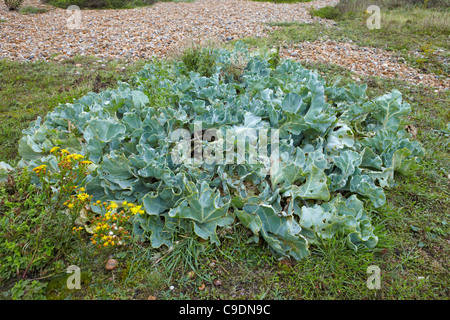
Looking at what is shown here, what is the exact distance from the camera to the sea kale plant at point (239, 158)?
1.98 meters

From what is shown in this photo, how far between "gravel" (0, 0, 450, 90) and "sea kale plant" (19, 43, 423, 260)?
209cm

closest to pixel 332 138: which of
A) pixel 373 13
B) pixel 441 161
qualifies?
pixel 441 161

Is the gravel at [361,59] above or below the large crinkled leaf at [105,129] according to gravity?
above

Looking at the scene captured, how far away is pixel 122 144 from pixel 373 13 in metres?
8.61

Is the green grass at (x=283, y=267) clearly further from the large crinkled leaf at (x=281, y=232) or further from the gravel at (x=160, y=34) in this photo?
the gravel at (x=160, y=34)

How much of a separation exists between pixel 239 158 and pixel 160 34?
234 inches

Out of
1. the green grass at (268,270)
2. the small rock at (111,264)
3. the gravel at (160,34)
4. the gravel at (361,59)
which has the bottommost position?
the green grass at (268,270)

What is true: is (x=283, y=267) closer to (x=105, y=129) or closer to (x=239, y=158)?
(x=239, y=158)

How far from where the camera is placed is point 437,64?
199 inches

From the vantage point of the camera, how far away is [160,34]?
6.90 meters

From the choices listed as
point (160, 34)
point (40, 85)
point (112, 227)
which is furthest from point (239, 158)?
point (160, 34)

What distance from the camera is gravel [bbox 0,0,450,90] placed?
5152 millimetres

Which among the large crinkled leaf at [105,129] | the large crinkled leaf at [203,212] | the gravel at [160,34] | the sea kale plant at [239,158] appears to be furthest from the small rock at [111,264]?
the gravel at [160,34]

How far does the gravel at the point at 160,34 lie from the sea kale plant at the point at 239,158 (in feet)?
6.85
